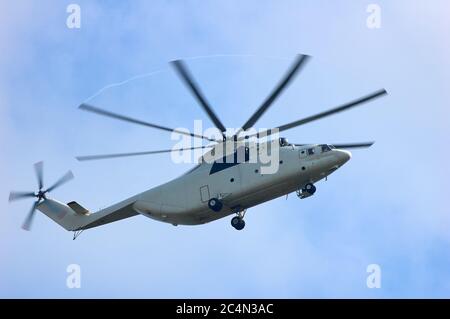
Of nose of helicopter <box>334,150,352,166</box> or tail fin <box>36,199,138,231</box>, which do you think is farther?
tail fin <box>36,199,138,231</box>

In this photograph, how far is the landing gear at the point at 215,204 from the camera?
148 feet

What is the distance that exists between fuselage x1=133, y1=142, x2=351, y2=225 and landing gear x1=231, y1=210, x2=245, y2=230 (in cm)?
70

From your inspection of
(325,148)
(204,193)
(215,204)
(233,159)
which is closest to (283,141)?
(325,148)

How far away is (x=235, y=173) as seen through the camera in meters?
45.3

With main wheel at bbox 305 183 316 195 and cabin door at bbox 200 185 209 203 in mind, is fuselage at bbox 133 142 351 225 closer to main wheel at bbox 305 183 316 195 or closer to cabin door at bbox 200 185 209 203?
cabin door at bbox 200 185 209 203

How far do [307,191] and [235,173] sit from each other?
366 cm

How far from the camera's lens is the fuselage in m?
44.0

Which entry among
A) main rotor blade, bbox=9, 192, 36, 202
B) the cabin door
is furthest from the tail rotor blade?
the cabin door

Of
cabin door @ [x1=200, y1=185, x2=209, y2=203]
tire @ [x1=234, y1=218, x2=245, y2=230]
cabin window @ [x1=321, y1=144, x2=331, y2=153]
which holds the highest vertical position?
cabin window @ [x1=321, y1=144, x2=331, y2=153]
